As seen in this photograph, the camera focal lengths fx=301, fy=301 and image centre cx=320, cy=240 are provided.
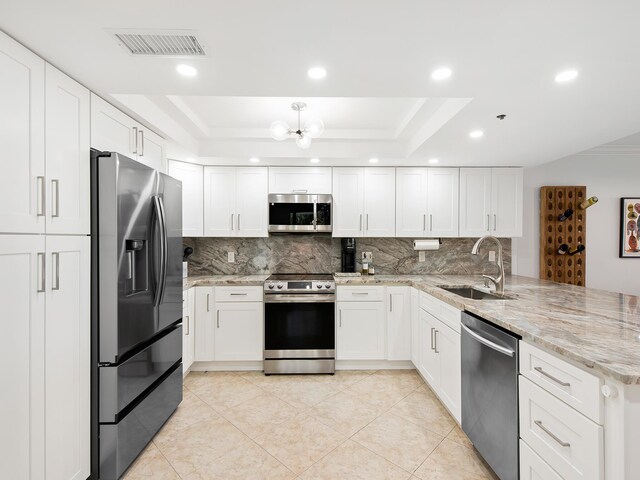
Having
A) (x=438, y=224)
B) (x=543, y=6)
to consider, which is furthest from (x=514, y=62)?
(x=438, y=224)

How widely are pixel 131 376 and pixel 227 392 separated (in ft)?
3.86

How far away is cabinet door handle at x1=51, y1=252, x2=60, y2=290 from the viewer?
1.42 meters

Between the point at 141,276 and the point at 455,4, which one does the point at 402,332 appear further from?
the point at 455,4

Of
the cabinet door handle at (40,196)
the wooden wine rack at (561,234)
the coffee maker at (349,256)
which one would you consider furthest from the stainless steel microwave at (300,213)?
A: the wooden wine rack at (561,234)

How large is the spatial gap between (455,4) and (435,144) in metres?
1.68

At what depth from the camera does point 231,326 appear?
317cm

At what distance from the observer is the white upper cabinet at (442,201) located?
138 inches

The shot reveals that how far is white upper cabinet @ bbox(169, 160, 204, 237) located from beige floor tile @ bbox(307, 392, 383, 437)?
2223 mm

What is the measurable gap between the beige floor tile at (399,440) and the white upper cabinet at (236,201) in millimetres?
2195

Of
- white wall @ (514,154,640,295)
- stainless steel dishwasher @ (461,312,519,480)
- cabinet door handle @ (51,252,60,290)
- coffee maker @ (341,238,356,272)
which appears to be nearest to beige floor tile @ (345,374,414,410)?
stainless steel dishwasher @ (461,312,519,480)

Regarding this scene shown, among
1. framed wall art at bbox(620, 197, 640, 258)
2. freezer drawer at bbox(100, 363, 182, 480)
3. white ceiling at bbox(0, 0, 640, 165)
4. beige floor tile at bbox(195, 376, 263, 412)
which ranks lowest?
beige floor tile at bbox(195, 376, 263, 412)

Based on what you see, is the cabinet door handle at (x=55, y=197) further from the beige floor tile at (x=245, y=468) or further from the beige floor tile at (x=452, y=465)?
the beige floor tile at (x=452, y=465)

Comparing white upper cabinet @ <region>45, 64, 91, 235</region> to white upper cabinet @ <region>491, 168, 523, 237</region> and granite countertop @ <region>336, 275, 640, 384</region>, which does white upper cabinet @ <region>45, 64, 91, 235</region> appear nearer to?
granite countertop @ <region>336, 275, 640, 384</region>

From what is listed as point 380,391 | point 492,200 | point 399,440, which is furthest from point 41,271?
point 492,200
